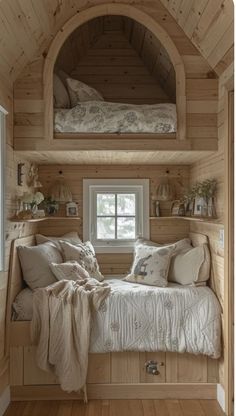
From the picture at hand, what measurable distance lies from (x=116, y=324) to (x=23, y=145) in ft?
4.96

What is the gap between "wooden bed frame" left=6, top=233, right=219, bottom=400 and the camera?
3.13m

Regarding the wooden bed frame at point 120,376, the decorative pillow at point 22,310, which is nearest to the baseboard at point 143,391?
the wooden bed frame at point 120,376

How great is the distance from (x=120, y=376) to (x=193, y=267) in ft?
3.35

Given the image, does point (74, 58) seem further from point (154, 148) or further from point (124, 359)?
point (124, 359)

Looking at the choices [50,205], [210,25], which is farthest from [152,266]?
[210,25]

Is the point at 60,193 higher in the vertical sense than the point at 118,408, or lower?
higher

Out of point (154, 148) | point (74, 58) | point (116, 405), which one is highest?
point (74, 58)

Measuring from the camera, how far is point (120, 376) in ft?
10.4

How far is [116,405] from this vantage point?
3074 millimetres

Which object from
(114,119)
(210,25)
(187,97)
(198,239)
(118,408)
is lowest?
(118,408)

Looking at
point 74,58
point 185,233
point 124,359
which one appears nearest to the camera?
point 124,359

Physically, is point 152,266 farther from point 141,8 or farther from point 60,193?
point 141,8

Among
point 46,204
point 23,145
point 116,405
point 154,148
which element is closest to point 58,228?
point 46,204

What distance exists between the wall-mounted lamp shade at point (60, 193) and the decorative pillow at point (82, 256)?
1.71 ft
